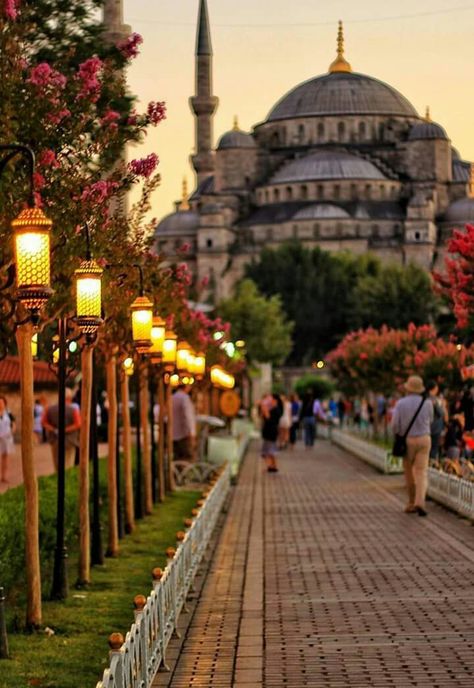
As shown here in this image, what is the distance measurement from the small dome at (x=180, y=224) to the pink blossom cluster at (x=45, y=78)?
412 ft

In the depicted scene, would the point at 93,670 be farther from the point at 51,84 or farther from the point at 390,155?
the point at 390,155

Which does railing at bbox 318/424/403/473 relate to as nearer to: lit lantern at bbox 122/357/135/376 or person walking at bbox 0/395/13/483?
lit lantern at bbox 122/357/135/376

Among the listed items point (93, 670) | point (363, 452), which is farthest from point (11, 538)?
point (363, 452)

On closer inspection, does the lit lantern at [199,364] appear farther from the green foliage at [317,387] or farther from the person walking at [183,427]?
the green foliage at [317,387]

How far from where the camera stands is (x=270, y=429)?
30.9 meters

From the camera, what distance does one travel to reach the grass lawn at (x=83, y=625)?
970 cm

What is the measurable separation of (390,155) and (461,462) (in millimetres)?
119528

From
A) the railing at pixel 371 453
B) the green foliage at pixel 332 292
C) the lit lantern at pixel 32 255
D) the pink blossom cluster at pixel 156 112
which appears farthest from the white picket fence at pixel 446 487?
the green foliage at pixel 332 292

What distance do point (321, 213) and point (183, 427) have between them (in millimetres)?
103119

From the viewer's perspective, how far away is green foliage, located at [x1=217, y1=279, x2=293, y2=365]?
299 ft

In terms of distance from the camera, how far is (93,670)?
995cm

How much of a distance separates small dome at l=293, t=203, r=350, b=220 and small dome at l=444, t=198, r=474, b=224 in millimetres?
8355

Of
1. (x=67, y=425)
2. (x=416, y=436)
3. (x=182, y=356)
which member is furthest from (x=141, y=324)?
(x=182, y=356)

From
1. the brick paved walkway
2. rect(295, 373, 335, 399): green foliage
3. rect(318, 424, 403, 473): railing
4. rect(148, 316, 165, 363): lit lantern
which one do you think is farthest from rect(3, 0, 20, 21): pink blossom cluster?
rect(295, 373, 335, 399): green foliage
